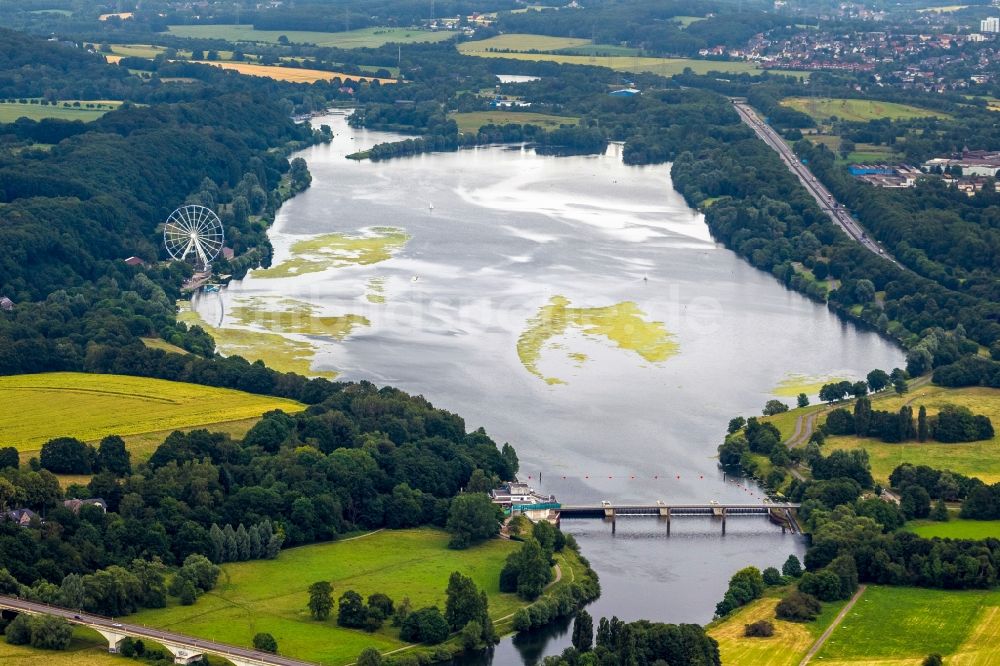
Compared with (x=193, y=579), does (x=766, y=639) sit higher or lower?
lower

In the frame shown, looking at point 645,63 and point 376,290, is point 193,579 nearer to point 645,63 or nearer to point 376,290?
point 376,290

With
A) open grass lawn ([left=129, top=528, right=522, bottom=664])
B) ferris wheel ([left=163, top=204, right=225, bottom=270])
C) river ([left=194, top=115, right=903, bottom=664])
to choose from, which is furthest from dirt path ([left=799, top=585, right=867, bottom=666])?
ferris wheel ([left=163, top=204, right=225, bottom=270])

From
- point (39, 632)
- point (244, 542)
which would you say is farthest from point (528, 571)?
point (39, 632)

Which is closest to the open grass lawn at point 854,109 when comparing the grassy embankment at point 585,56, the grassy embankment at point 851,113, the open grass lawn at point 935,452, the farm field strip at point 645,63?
the grassy embankment at point 851,113

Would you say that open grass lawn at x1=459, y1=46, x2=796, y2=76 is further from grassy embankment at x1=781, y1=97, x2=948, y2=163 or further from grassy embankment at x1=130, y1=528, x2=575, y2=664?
grassy embankment at x1=130, y1=528, x2=575, y2=664

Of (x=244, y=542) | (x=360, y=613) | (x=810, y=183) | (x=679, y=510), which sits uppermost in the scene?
(x=810, y=183)

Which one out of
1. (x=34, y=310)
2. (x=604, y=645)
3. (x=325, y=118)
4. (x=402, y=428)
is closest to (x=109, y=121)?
(x=325, y=118)
